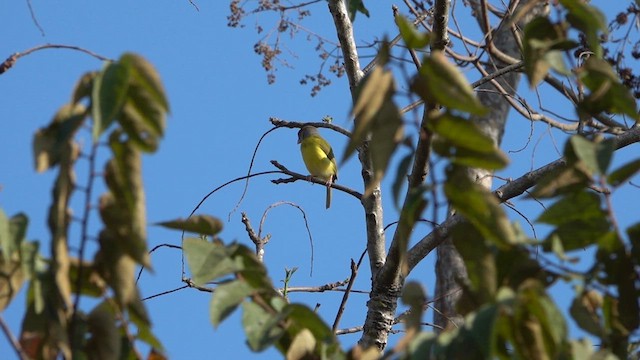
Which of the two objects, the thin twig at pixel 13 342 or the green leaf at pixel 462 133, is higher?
the green leaf at pixel 462 133

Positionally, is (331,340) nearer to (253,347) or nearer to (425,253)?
(253,347)

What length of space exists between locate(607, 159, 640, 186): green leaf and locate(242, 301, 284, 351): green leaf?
1.65 feet

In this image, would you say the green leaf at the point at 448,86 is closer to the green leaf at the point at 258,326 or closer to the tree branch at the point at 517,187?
the green leaf at the point at 258,326

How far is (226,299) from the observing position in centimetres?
132

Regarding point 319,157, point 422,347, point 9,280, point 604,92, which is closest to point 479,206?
point 422,347

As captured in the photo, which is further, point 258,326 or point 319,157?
point 319,157

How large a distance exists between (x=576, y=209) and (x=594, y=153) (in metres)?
0.14

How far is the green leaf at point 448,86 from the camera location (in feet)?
3.93

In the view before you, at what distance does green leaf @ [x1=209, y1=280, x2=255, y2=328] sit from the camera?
4.23ft

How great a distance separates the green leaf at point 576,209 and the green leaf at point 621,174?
37 mm

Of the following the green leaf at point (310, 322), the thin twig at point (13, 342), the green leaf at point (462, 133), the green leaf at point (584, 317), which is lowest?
the thin twig at point (13, 342)

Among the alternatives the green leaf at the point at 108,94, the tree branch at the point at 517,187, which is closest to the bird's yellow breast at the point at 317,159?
the tree branch at the point at 517,187

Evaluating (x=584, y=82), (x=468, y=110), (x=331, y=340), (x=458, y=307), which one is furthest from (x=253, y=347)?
(x=584, y=82)

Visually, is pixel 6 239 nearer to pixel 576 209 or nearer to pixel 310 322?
pixel 310 322
